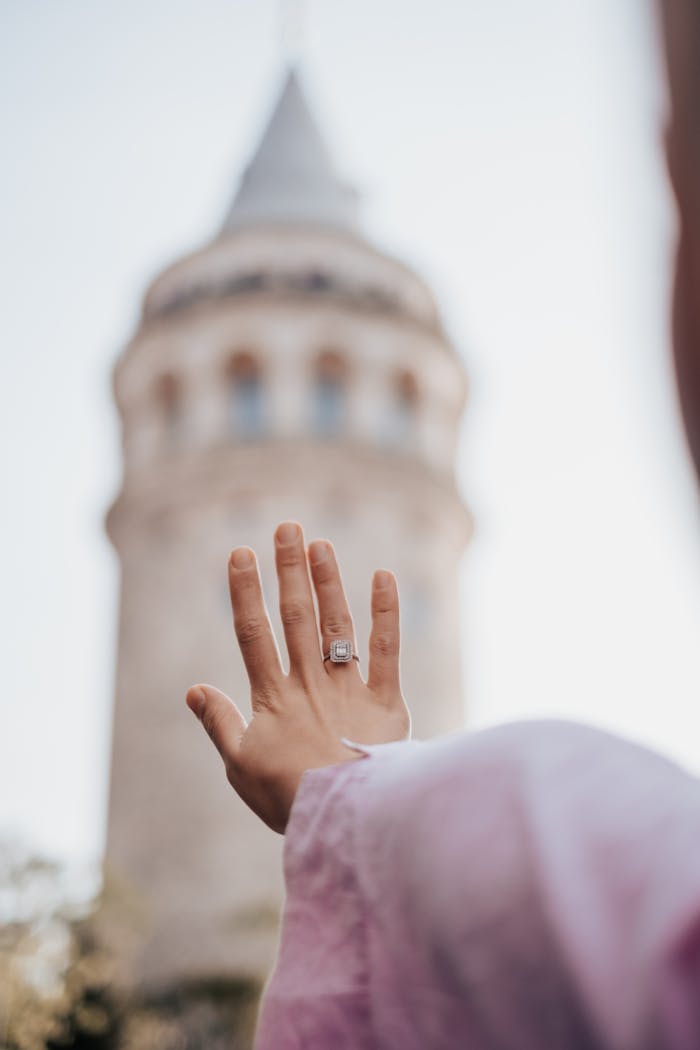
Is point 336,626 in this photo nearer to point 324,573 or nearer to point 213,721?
point 324,573

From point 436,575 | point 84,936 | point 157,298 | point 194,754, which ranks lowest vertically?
point 84,936

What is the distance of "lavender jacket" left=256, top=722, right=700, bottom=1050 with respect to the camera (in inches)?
29.1

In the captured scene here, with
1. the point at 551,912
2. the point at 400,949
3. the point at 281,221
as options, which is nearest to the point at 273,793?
the point at 400,949

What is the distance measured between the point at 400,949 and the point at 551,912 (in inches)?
7.1

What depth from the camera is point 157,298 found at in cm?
2378

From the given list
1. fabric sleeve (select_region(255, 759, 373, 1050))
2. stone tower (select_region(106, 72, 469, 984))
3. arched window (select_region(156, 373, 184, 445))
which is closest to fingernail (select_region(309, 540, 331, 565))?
fabric sleeve (select_region(255, 759, 373, 1050))

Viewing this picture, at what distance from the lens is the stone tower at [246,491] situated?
19234mm

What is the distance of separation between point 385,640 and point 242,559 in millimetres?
178

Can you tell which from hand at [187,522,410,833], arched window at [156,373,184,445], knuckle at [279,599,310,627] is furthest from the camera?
arched window at [156,373,184,445]

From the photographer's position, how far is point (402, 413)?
74.7 feet

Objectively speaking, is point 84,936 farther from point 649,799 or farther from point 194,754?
point 649,799

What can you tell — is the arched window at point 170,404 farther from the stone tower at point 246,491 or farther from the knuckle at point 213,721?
the knuckle at point 213,721

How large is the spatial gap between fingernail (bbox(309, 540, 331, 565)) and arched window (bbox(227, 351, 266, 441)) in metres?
20.0

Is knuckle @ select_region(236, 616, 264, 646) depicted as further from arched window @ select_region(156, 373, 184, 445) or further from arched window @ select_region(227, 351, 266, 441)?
arched window @ select_region(156, 373, 184, 445)
